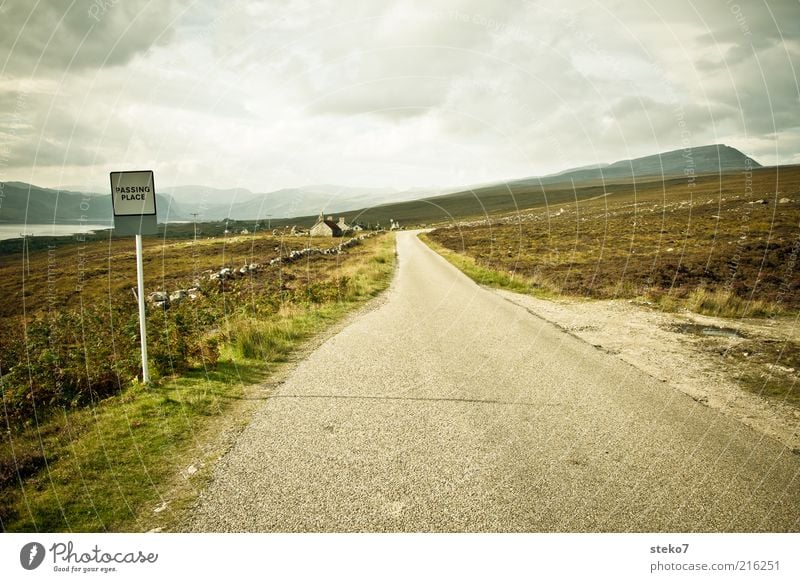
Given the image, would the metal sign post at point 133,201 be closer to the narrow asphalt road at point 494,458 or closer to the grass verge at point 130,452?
the grass verge at point 130,452

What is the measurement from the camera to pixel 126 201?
6.57 m

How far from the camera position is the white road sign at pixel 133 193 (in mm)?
6484

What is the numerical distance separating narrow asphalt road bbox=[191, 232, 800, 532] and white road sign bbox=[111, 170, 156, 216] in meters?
3.83

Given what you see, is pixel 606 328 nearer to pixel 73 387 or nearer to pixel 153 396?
pixel 153 396

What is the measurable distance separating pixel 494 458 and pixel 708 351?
7.31 metres

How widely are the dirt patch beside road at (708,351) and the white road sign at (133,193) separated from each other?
943 centimetres

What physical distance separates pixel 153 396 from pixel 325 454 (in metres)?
3.69

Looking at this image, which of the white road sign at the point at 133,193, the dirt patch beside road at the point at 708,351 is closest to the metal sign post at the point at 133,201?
the white road sign at the point at 133,193

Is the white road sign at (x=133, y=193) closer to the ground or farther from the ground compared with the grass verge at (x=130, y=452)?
farther from the ground

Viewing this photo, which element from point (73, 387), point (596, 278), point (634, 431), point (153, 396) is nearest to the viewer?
point (634, 431)

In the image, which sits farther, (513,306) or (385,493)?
(513,306)

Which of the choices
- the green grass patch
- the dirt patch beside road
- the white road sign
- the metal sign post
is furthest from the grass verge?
the green grass patch

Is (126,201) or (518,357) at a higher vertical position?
(126,201)

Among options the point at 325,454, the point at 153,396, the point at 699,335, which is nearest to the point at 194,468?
the point at 325,454
